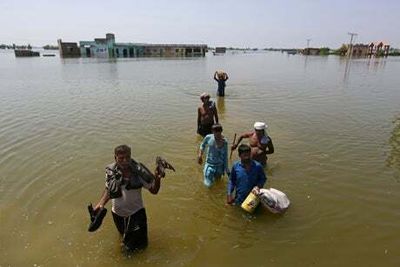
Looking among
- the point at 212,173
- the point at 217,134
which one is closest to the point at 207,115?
the point at 212,173

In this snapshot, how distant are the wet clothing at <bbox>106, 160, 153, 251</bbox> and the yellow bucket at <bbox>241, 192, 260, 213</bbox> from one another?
1.76 meters

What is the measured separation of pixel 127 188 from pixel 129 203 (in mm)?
235

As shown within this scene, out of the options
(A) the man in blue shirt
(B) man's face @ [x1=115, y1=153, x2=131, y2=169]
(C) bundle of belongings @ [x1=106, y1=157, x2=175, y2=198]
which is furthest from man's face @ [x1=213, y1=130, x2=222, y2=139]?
(B) man's face @ [x1=115, y1=153, x2=131, y2=169]

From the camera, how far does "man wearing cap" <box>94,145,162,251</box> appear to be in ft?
13.7

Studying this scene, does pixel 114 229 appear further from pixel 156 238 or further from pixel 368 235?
pixel 368 235

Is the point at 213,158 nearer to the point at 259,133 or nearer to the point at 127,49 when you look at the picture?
the point at 259,133

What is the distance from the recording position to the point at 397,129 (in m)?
11.9

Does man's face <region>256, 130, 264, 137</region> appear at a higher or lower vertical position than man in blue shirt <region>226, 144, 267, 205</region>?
higher

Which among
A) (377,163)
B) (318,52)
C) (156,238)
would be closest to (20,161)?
(156,238)

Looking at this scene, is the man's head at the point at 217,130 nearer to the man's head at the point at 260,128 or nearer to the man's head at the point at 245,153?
the man's head at the point at 245,153

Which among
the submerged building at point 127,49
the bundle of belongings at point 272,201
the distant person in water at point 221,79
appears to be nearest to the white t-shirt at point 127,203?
the bundle of belongings at point 272,201

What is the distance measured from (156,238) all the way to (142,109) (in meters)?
10.7

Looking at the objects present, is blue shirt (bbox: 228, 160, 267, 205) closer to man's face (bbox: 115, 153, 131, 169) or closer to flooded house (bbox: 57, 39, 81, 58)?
man's face (bbox: 115, 153, 131, 169)

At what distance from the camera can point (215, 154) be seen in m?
6.47
